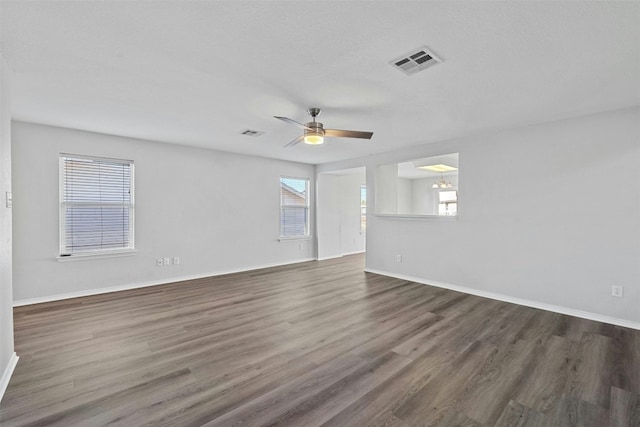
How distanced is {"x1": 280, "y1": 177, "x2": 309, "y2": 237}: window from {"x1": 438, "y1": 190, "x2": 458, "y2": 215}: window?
5.13 meters

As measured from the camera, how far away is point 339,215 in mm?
8023

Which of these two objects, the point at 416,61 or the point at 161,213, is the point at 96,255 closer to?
the point at 161,213

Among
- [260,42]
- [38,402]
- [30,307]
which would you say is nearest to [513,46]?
[260,42]

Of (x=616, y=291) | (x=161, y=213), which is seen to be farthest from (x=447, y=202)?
(x=161, y=213)

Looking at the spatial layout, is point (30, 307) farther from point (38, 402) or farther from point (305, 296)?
point (305, 296)

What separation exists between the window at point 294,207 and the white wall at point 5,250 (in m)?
4.84

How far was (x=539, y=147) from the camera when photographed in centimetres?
392

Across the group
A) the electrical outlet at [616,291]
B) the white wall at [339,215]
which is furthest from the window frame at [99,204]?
the electrical outlet at [616,291]

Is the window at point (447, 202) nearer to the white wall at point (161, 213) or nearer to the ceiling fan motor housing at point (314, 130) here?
the white wall at point (161, 213)

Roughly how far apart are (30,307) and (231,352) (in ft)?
10.8

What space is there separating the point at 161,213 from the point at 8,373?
320 centimetres

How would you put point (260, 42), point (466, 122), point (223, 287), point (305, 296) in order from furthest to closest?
point (223, 287), point (305, 296), point (466, 122), point (260, 42)

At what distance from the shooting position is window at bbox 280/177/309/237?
6989 mm

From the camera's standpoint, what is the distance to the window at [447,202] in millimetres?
9758
